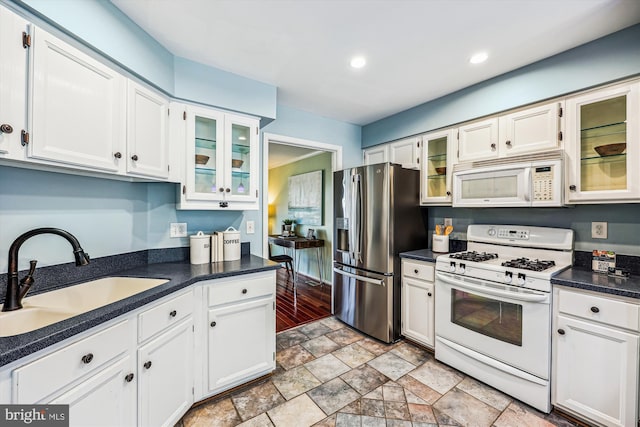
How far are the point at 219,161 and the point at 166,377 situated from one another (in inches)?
61.4

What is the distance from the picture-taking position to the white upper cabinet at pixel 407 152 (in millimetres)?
3005

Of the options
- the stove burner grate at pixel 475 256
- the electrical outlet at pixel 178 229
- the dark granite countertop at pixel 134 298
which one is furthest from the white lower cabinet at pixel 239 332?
the stove burner grate at pixel 475 256

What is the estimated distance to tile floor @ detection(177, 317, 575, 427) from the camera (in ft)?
→ 5.56

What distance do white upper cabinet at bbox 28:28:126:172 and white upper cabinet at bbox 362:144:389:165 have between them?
8.96ft

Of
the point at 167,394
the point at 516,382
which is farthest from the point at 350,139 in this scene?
the point at 167,394

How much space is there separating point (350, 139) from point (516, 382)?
3.03 meters

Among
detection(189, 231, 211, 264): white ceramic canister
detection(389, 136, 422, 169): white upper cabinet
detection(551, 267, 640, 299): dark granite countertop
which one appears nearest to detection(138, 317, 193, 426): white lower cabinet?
detection(189, 231, 211, 264): white ceramic canister

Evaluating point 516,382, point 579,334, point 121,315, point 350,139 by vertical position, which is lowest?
point 516,382

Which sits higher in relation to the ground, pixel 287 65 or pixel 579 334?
pixel 287 65

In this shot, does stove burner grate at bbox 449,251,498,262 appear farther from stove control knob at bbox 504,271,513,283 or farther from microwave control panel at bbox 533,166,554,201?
microwave control panel at bbox 533,166,554,201

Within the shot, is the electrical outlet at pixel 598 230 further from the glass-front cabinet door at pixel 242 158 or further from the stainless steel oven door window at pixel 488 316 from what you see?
the glass-front cabinet door at pixel 242 158

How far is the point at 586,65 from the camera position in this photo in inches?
75.3

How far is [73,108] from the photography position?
1376mm

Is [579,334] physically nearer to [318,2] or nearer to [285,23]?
[318,2]
